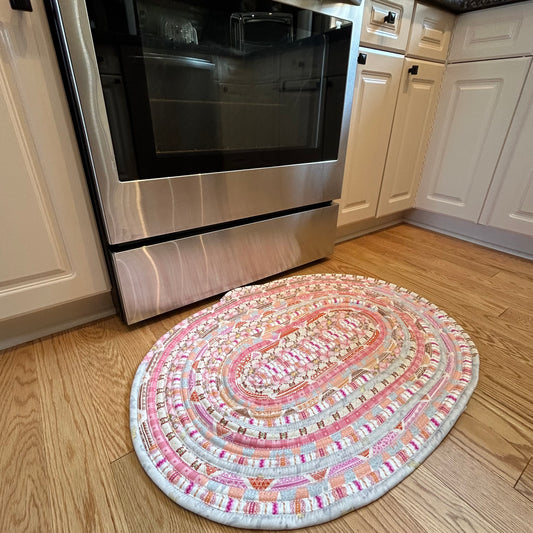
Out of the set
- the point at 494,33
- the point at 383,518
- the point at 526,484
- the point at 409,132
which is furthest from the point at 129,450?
the point at 494,33

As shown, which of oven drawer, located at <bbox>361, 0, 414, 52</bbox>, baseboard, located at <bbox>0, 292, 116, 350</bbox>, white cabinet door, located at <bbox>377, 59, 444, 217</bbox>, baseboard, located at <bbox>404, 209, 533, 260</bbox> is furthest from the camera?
baseboard, located at <bbox>404, 209, 533, 260</bbox>

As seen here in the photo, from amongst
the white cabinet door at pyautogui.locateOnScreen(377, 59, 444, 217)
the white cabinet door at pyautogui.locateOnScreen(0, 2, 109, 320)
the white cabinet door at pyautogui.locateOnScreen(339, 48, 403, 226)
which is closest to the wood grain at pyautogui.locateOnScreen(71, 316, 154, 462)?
the white cabinet door at pyautogui.locateOnScreen(0, 2, 109, 320)

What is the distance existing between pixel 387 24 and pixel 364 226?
2.61 feet

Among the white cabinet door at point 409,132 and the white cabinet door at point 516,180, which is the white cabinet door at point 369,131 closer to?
the white cabinet door at point 409,132

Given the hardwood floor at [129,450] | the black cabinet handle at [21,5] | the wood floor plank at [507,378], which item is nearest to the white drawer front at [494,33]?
the hardwood floor at [129,450]

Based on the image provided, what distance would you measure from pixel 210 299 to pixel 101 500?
1.92 feet

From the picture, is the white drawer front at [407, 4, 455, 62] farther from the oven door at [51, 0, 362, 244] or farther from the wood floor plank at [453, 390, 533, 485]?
the wood floor plank at [453, 390, 533, 485]

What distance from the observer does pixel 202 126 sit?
750 millimetres

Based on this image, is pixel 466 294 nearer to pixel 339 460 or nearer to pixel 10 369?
pixel 339 460

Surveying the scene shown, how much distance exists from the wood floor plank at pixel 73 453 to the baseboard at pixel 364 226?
112cm

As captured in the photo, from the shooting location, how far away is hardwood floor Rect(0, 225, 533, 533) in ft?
1.50

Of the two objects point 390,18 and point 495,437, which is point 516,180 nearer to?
point 390,18

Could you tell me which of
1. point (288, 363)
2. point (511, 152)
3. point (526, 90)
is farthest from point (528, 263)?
point (288, 363)

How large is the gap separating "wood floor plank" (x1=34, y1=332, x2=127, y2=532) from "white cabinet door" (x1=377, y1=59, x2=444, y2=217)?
1.30 metres
